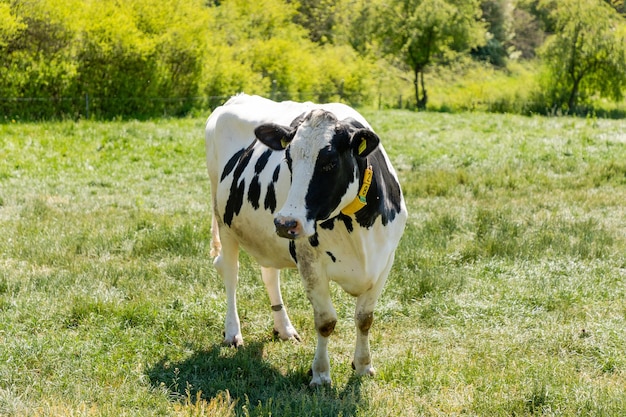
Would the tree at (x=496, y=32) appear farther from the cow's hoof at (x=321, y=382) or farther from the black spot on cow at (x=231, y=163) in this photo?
the cow's hoof at (x=321, y=382)

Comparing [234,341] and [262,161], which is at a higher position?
[262,161]

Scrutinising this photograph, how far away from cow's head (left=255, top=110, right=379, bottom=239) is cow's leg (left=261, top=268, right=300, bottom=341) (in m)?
1.88

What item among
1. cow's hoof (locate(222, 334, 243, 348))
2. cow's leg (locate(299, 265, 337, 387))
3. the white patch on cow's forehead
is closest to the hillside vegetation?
cow's hoof (locate(222, 334, 243, 348))

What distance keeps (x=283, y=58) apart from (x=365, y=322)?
27.3m

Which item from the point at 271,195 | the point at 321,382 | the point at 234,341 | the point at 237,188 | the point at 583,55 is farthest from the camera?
the point at 583,55

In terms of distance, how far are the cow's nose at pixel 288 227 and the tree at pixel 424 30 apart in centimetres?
3301

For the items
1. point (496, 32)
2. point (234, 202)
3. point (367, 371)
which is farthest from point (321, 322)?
point (496, 32)

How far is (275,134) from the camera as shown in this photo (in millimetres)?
4602

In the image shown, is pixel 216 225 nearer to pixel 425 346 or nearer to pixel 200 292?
pixel 200 292

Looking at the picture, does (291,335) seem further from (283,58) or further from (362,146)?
(283,58)

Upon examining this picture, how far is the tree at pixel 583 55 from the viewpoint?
1283 inches

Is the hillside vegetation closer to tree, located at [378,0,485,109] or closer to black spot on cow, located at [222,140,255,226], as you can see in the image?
tree, located at [378,0,485,109]

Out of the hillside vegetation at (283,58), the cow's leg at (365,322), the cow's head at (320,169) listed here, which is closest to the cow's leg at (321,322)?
the cow's leg at (365,322)

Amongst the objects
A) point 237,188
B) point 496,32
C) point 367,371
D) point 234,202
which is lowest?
point 367,371
